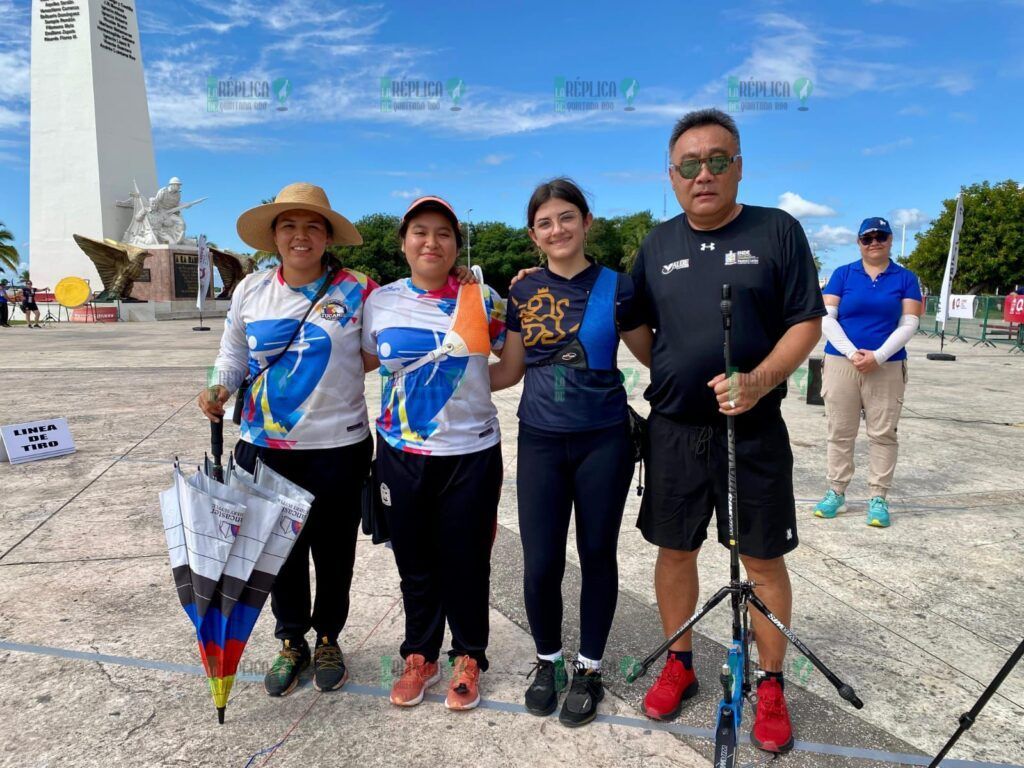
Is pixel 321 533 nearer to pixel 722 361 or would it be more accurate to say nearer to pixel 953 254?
pixel 722 361

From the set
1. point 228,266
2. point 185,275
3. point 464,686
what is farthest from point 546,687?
point 228,266

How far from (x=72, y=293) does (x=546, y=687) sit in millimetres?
30893

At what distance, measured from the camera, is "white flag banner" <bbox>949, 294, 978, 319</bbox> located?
18.6 metres

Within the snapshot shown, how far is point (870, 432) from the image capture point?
13.9 ft

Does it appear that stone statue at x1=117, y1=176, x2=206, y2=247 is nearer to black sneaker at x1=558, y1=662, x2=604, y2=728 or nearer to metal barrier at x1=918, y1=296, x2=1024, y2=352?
metal barrier at x1=918, y1=296, x2=1024, y2=352

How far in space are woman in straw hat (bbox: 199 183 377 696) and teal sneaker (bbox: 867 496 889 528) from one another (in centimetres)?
325

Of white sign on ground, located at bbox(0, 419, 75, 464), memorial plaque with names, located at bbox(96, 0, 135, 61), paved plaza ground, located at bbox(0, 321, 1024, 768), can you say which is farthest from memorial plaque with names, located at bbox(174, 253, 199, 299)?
paved plaza ground, located at bbox(0, 321, 1024, 768)

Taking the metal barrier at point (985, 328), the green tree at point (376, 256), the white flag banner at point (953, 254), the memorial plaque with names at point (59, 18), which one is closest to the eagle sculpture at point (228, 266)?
the memorial plaque with names at point (59, 18)

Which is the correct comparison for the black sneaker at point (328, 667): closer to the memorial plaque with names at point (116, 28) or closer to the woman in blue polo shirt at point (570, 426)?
the woman in blue polo shirt at point (570, 426)

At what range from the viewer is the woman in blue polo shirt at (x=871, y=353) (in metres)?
4.08

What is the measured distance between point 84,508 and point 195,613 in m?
2.94

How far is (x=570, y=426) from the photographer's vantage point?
224 centimetres

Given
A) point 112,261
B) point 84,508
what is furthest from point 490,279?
point 84,508

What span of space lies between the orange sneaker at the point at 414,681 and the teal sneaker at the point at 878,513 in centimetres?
300
